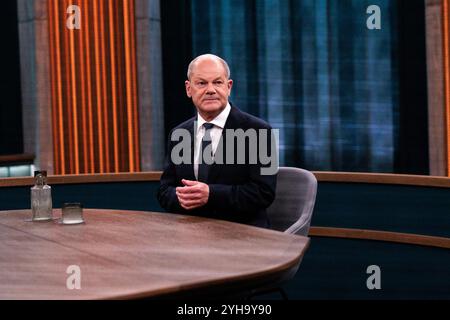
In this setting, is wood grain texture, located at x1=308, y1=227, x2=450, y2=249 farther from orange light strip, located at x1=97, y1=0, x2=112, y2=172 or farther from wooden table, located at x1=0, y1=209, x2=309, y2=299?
wooden table, located at x1=0, y1=209, x2=309, y2=299

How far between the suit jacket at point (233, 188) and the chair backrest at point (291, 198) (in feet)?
0.44

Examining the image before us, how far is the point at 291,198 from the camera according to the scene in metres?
2.65

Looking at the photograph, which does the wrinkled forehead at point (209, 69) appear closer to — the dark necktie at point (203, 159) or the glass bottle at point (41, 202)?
the dark necktie at point (203, 159)

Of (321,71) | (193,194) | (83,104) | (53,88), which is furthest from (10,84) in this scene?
(193,194)

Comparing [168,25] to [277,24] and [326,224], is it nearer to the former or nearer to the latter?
[277,24]

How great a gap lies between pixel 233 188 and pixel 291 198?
11.2 inches

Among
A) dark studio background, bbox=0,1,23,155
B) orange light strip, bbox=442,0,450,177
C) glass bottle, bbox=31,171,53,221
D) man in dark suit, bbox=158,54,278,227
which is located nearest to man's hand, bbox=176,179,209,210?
man in dark suit, bbox=158,54,278,227

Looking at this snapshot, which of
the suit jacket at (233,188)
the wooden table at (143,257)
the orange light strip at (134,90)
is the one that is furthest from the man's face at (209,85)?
Answer: the orange light strip at (134,90)

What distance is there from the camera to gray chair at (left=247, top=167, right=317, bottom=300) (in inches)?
102

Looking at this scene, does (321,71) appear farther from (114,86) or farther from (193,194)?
(193,194)

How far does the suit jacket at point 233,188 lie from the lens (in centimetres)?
244

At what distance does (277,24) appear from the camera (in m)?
4.12

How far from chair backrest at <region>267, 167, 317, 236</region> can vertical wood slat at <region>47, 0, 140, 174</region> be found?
1860 millimetres
